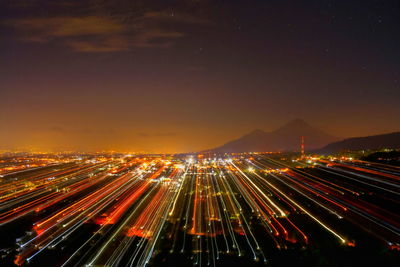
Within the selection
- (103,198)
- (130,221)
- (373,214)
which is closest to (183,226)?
(130,221)

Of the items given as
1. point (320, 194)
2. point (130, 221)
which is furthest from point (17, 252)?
point (320, 194)

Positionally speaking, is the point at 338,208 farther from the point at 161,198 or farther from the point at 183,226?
the point at 161,198

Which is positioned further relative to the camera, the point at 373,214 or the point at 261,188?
the point at 261,188

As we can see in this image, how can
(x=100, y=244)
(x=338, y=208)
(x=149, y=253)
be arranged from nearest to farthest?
(x=149, y=253) → (x=100, y=244) → (x=338, y=208)

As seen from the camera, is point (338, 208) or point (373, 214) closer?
point (373, 214)

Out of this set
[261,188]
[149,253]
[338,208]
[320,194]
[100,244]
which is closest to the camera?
[149,253]

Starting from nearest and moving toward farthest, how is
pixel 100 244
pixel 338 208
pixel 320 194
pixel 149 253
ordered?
pixel 149 253, pixel 100 244, pixel 338 208, pixel 320 194

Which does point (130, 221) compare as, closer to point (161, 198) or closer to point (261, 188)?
point (161, 198)

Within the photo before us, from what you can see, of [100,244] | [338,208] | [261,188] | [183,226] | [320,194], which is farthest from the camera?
[261,188]

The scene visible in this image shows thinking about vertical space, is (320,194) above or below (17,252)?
above
